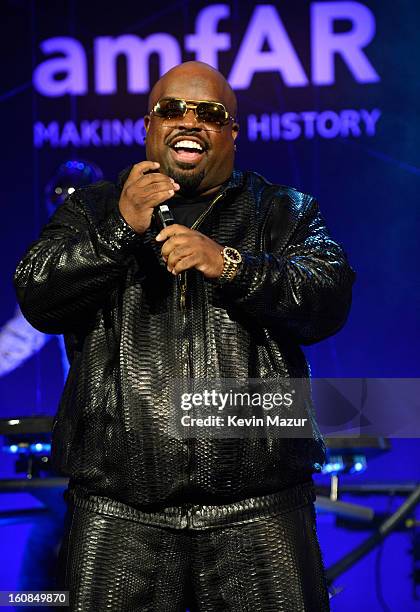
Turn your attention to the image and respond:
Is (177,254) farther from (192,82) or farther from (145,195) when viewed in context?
(192,82)

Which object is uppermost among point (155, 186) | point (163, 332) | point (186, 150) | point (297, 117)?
point (297, 117)

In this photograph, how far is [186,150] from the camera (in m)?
2.02

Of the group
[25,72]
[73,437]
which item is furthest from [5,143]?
[73,437]

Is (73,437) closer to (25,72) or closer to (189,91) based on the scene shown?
(189,91)

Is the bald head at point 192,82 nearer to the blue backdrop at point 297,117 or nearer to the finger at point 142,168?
the finger at point 142,168

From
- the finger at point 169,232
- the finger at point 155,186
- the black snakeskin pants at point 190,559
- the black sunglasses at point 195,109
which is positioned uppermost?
the black sunglasses at point 195,109

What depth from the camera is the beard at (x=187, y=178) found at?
202 centimetres

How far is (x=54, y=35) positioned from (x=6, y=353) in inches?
50.5

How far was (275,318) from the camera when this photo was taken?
1.88 m

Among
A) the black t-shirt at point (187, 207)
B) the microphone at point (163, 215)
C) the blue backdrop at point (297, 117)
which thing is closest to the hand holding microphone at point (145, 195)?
the microphone at point (163, 215)

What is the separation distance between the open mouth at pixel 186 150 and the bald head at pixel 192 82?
0.10 meters

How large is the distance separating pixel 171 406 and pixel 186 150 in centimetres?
50

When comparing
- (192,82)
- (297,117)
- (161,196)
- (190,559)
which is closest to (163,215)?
(161,196)

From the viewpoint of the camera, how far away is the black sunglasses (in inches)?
79.4
